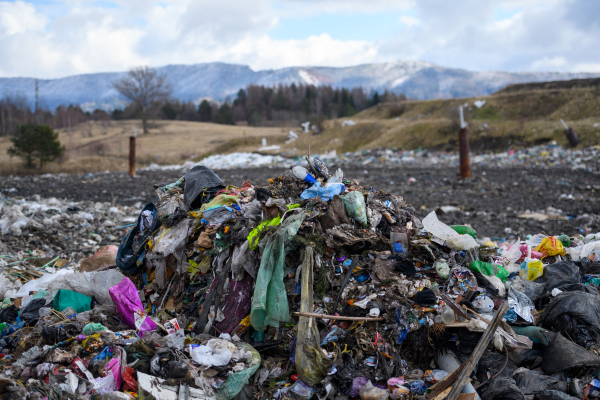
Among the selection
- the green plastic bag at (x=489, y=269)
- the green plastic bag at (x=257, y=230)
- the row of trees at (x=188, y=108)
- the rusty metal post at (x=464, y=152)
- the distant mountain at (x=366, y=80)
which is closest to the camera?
the green plastic bag at (x=257, y=230)

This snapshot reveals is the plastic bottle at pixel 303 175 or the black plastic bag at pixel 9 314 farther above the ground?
the plastic bottle at pixel 303 175

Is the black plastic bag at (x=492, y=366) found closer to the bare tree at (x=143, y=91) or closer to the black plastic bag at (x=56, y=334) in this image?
the black plastic bag at (x=56, y=334)

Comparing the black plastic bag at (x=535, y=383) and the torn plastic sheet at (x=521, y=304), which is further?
the torn plastic sheet at (x=521, y=304)

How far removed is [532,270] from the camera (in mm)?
3232

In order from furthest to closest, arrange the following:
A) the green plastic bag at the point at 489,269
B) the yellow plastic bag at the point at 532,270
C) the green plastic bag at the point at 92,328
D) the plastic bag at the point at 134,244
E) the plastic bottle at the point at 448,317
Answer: the plastic bag at the point at 134,244 → the yellow plastic bag at the point at 532,270 → the green plastic bag at the point at 489,269 → the green plastic bag at the point at 92,328 → the plastic bottle at the point at 448,317

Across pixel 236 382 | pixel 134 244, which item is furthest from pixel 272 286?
pixel 134 244

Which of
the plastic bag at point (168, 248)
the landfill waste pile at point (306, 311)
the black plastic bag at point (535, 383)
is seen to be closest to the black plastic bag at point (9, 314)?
the landfill waste pile at point (306, 311)

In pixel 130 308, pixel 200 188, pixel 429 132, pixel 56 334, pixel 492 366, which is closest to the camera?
pixel 492 366

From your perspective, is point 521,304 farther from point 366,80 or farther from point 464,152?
point 366,80

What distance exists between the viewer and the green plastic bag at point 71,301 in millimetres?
3076

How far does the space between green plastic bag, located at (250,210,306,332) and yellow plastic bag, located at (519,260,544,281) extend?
2.06 meters

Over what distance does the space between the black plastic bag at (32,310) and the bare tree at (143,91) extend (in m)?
A: 36.8

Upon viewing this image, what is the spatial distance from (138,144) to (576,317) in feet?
101

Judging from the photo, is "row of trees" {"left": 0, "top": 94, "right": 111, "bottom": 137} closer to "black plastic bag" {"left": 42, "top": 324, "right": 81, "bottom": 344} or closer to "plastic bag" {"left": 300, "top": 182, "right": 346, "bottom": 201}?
"black plastic bag" {"left": 42, "top": 324, "right": 81, "bottom": 344}
